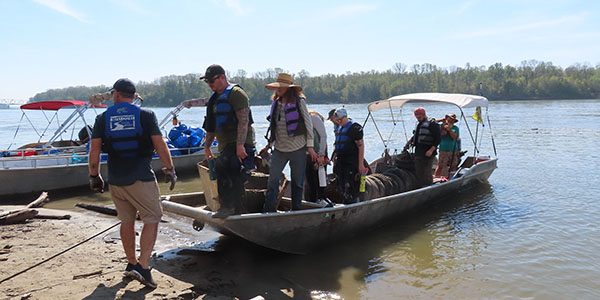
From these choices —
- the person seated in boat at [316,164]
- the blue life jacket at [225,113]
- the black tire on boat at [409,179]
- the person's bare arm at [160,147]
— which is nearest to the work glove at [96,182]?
the person's bare arm at [160,147]

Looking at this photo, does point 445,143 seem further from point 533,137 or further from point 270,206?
point 533,137

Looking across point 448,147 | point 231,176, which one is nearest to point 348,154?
point 231,176

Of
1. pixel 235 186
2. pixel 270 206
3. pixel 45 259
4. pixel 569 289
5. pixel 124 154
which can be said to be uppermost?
pixel 124 154

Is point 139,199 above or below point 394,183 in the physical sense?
above

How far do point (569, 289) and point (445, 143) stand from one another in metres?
5.40

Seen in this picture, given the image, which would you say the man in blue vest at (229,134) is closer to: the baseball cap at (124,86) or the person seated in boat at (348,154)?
the baseball cap at (124,86)

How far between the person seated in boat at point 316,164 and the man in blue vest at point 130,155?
2.42 m

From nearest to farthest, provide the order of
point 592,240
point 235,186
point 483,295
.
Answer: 1. point 235,186
2. point 483,295
3. point 592,240

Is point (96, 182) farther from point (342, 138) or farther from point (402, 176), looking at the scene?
point (402, 176)

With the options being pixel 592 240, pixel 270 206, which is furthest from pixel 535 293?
pixel 270 206

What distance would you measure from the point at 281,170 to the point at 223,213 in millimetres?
919

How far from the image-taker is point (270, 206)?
566 cm

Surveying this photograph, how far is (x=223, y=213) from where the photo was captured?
5137 mm

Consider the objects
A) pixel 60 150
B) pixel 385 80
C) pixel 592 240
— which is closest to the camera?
pixel 592 240
